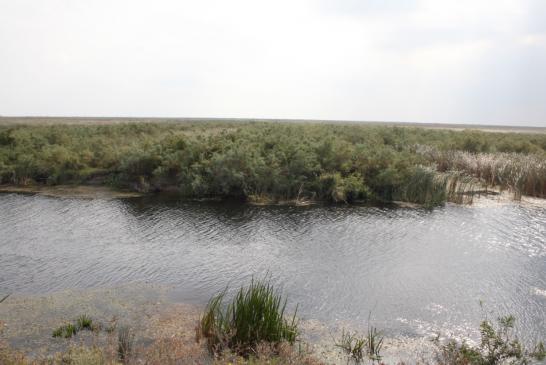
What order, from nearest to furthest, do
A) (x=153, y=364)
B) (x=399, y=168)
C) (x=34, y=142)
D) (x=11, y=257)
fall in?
(x=153, y=364) < (x=11, y=257) < (x=399, y=168) < (x=34, y=142)

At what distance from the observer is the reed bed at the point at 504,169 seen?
27406mm

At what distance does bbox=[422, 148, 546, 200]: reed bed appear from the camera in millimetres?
27406

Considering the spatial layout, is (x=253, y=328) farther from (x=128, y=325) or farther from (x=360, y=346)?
(x=128, y=325)

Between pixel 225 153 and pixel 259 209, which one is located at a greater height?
pixel 225 153

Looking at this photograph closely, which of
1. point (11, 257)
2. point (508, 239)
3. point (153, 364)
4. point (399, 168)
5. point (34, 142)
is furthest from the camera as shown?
point (34, 142)

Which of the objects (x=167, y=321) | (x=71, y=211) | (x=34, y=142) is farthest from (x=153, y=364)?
(x=34, y=142)

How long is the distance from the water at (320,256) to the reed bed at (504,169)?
11.6 feet

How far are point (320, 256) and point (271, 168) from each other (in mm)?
11152

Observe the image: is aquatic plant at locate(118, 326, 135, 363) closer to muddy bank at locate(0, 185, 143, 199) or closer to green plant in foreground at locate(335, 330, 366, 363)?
green plant in foreground at locate(335, 330, 366, 363)

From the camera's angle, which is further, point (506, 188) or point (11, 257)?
point (506, 188)

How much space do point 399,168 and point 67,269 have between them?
20176 mm

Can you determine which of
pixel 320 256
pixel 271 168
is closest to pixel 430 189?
pixel 271 168

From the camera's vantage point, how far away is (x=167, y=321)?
36.6 feet

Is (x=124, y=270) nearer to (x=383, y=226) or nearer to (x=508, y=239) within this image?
(x=383, y=226)
